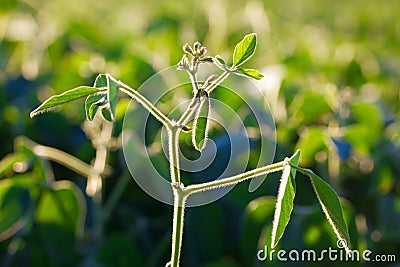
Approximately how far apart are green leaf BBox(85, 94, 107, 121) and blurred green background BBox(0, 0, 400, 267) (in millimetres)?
522

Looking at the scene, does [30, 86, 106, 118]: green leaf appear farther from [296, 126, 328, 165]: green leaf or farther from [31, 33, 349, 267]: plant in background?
[296, 126, 328, 165]: green leaf

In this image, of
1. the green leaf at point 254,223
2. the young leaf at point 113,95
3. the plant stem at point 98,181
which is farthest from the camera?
the plant stem at point 98,181

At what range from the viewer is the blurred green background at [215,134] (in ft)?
4.41

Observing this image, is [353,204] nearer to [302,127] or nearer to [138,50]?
[302,127]

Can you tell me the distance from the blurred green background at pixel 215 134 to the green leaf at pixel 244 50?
1.67 ft

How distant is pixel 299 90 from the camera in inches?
71.7

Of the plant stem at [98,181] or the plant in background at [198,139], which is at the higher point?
the plant stem at [98,181]

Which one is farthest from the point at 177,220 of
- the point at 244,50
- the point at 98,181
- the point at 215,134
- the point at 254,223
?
the point at 215,134

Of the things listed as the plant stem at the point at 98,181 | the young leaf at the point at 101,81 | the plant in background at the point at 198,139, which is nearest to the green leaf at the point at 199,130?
the plant in background at the point at 198,139

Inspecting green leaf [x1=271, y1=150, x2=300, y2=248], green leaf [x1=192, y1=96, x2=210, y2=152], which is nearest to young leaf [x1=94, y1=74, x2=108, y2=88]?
green leaf [x1=192, y1=96, x2=210, y2=152]

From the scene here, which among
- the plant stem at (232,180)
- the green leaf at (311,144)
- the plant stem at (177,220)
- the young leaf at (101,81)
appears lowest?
the plant stem at (177,220)

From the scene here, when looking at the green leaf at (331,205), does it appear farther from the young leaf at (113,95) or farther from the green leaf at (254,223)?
the green leaf at (254,223)

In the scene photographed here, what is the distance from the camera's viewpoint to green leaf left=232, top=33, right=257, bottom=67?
817mm

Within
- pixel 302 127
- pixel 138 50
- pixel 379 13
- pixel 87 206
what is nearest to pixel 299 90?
pixel 302 127
